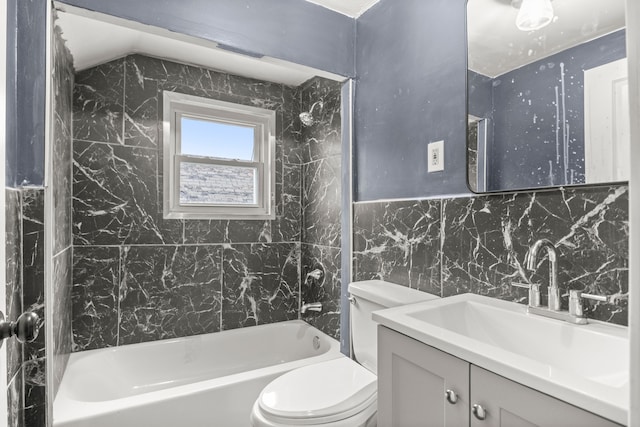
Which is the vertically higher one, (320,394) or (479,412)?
(479,412)

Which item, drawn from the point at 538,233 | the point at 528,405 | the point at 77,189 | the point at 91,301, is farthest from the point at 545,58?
the point at 91,301

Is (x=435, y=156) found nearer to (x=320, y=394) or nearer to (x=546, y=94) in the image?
(x=546, y=94)

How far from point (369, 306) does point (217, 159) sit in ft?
5.48

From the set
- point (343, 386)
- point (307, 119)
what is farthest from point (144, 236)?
point (343, 386)

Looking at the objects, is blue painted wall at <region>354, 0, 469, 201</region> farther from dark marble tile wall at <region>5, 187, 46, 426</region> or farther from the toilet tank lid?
dark marble tile wall at <region>5, 187, 46, 426</region>

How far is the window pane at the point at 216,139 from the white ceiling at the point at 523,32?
1848 mm

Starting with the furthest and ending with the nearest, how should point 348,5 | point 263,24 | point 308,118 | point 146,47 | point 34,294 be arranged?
1. point 308,118
2. point 146,47
3. point 348,5
4. point 263,24
5. point 34,294

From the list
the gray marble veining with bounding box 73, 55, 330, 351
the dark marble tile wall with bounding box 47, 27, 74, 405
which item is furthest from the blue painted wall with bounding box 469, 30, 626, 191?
the dark marble tile wall with bounding box 47, 27, 74, 405

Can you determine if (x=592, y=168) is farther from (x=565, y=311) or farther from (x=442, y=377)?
(x=442, y=377)

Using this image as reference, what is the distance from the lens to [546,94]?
3.66 ft

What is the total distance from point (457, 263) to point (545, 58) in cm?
78

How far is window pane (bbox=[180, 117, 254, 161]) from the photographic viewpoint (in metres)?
2.55

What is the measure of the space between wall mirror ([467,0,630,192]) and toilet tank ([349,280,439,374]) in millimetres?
556

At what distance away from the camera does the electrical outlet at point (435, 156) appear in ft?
4.81
